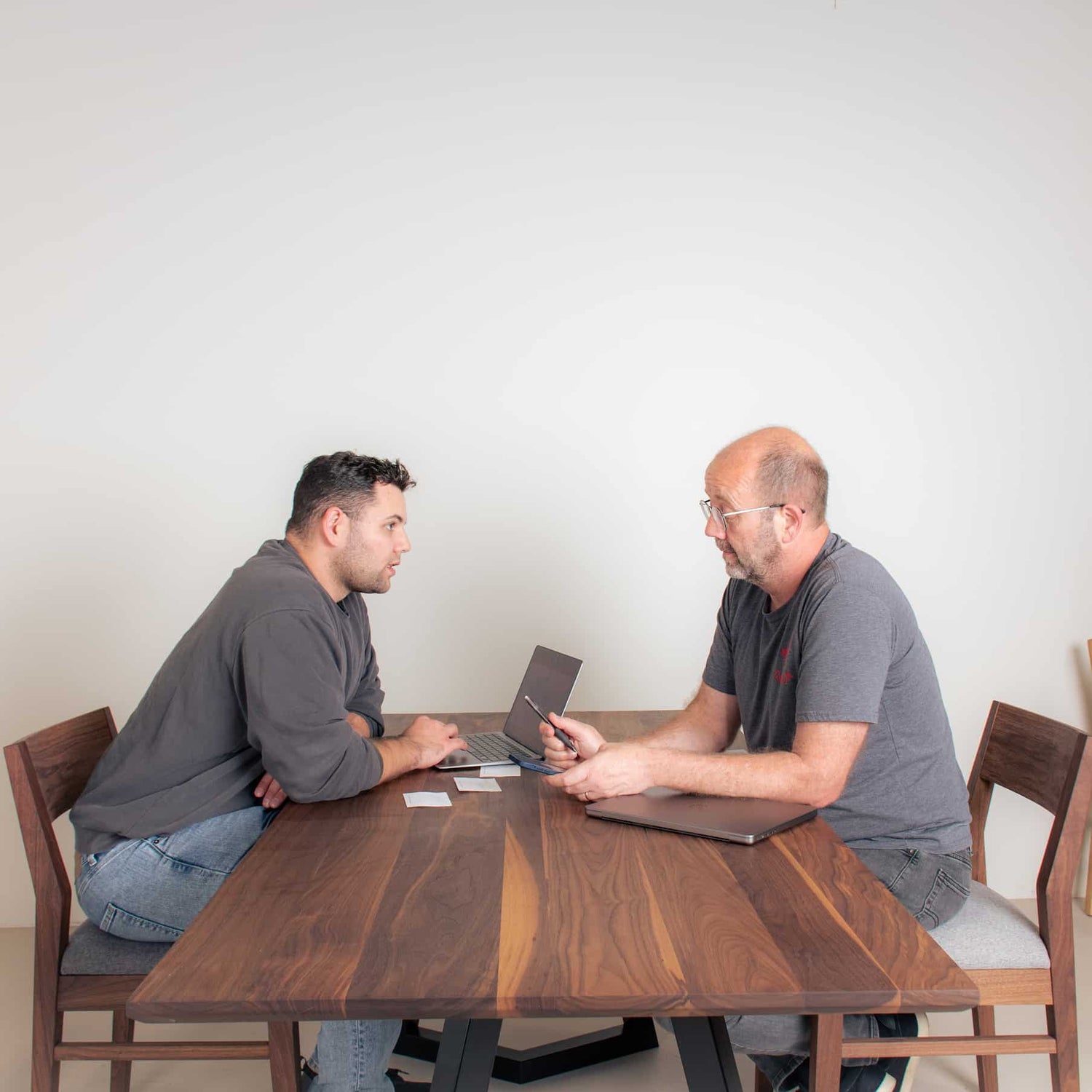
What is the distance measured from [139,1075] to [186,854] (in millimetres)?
1013

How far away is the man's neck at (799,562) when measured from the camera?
6.70ft

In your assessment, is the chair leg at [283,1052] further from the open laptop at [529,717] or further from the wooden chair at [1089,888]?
the wooden chair at [1089,888]

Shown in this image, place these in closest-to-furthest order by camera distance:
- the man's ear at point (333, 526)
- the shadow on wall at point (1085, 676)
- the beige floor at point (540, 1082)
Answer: the man's ear at point (333, 526) → the beige floor at point (540, 1082) → the shadow on wall at point (1085, 676)

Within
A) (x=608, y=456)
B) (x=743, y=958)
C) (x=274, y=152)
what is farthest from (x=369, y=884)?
(x=274, y=152)

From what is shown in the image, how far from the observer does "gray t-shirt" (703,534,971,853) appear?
1.82 meters

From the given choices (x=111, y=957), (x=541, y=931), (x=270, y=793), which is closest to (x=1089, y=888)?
(x=270, y=793)

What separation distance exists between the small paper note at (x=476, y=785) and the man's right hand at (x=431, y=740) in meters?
0.09

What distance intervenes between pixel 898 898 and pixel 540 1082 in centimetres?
109

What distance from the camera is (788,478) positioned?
2.04 m

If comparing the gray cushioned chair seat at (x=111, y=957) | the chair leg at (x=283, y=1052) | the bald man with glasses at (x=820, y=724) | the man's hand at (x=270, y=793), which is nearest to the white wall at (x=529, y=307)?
the bald man with glasses at (x=820, y=724)

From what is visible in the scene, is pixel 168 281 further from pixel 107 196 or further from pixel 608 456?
pixel 608 456

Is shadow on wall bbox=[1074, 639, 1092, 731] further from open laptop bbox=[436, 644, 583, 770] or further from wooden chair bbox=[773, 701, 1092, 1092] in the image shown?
open laptop bbox=[436, 644, 583, 770]

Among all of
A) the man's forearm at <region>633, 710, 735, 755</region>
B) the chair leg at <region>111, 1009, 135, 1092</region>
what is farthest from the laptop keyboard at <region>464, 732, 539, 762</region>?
the chair leg at <region>111, 1009, 135, 1092</region>

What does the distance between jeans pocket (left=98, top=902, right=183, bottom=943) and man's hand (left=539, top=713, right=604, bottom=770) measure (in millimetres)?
721
